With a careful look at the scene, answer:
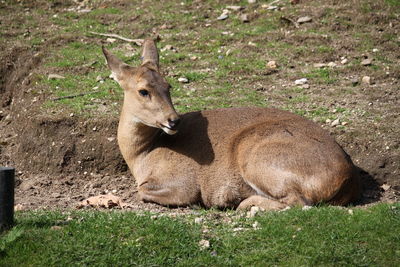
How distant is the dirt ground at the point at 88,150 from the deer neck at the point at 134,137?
0.56 meters

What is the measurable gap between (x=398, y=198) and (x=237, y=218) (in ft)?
7.79

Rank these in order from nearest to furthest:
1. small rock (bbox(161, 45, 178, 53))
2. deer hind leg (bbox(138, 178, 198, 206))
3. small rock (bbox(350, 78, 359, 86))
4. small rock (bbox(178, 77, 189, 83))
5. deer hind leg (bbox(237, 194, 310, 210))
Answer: deer hind leg (bbox(237, 194, 310, 210)) < deer hind leg (bbox(138, 178, 198, 206)) < small rock (bbox(350, 78, 359, 86)) < small rock (bbox(178, 77, 189, 83)) < small rock (bbox(161, 45, 178, 53))

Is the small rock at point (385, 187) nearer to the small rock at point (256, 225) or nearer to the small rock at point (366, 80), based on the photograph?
the small rock at point (256, 225)

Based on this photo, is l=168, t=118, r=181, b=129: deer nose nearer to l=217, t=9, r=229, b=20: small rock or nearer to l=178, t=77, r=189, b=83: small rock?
l=178, t=77, r=189, b=83: small rock

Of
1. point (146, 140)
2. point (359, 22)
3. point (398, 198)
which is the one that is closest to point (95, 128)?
point (146, 140)

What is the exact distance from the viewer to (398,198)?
26.2ft

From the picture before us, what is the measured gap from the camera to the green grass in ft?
18.8

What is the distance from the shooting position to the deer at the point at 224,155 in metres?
7.22

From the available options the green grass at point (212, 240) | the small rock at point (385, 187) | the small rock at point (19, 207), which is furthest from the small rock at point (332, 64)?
the small rock at point (19, 207)

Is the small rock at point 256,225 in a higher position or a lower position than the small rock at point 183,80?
lower

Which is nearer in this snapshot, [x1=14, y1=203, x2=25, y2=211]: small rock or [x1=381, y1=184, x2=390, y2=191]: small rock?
[x1=14, y1=203, x2=25, y2=211]: small rock

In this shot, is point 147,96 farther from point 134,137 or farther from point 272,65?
point 272,65

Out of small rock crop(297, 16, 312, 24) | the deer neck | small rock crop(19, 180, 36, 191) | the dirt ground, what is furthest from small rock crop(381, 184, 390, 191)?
small rock crop(297, 16, 312, 24)

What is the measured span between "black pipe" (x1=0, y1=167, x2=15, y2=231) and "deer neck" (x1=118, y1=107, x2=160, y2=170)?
231 cm
